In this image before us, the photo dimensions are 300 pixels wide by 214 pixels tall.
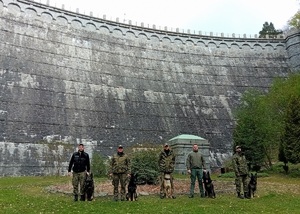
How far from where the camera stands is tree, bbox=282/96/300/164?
941 inches

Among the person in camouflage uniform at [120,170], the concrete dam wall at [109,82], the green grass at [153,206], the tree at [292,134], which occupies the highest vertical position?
the concrete dam wall at [109,82]

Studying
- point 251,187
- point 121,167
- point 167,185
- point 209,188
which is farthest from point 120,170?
point 251,187

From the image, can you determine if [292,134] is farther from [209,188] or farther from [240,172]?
[209,188]

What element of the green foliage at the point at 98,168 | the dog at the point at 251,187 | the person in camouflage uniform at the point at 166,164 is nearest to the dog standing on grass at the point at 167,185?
the person in camouflage uniform at the point at 166,164

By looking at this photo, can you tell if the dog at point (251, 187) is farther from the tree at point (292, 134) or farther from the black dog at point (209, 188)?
the tree at point (292, 134)

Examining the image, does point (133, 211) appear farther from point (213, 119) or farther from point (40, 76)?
point (213, 119)

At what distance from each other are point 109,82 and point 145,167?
1911 cm

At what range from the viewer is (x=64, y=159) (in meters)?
27.6

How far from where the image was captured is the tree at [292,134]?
2391cm

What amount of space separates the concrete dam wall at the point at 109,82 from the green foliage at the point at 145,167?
1127 centimetres

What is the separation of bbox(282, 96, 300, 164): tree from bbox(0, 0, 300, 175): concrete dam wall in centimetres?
968

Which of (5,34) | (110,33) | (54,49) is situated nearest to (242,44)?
(110,33)

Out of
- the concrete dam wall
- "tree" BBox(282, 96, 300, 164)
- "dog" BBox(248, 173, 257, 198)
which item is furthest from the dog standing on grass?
the concrete dam wall

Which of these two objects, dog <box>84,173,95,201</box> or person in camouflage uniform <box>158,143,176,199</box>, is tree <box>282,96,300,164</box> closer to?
person in camouflage uniform <box>158,143,176,199</box>
